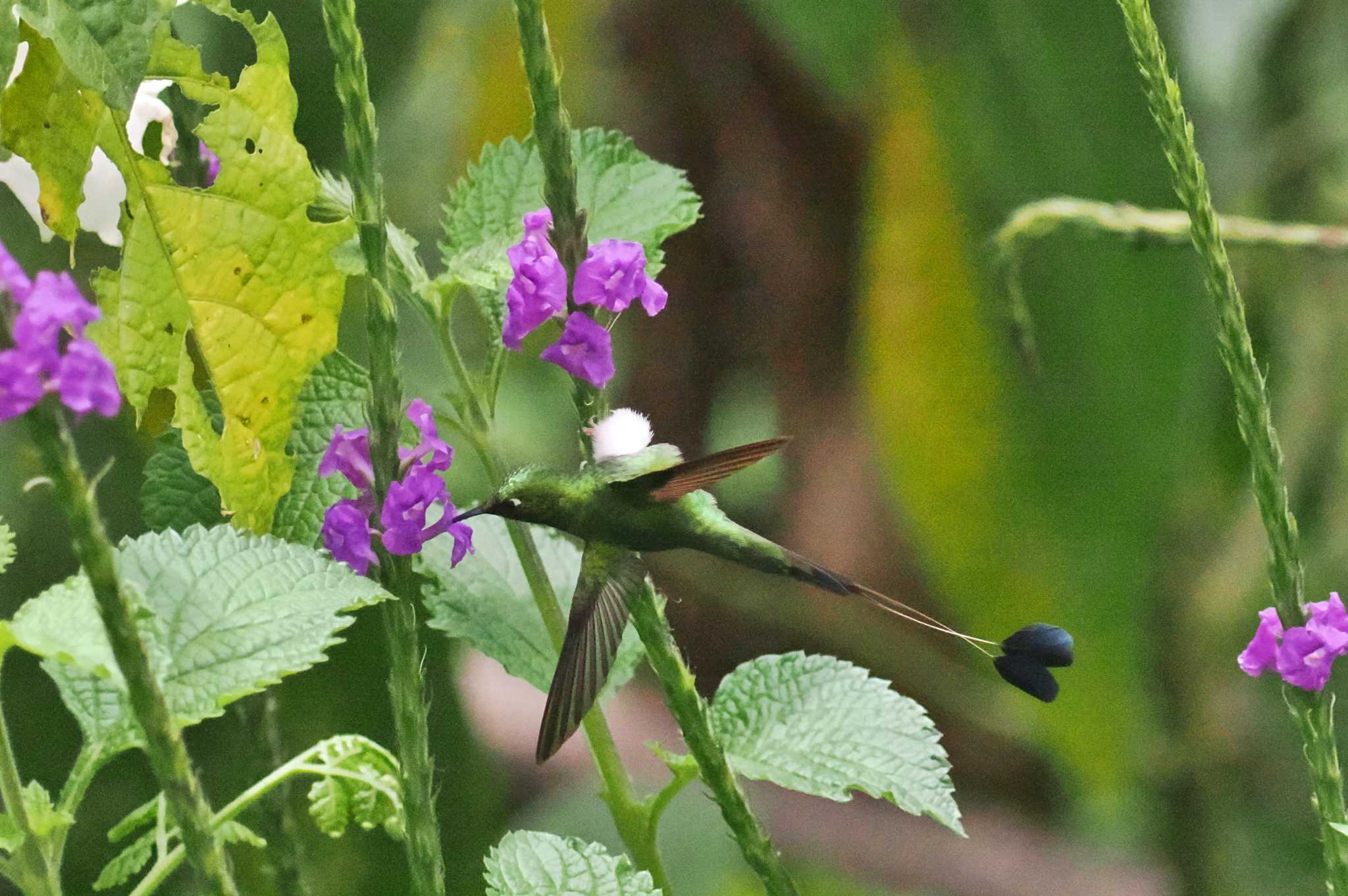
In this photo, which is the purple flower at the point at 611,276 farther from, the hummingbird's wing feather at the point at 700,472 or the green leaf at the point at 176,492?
the green leaf at the point at 176,492

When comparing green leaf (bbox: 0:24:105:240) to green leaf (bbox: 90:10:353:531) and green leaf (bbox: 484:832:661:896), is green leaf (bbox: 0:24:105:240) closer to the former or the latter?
green leaf (bbox: 90:10:353:531)

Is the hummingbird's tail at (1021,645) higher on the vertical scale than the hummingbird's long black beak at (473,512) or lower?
lower

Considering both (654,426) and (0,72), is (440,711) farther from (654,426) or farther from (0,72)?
(654,426)

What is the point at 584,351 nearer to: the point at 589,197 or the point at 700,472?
the point at 700,472

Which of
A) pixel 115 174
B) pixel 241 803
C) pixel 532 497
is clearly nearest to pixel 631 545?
pixel 532 497

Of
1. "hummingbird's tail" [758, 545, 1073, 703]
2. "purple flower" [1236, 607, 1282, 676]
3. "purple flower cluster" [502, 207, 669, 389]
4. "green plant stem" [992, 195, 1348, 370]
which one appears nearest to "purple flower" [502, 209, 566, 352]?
"purple flower cluster" [502, 207, 669, 389]

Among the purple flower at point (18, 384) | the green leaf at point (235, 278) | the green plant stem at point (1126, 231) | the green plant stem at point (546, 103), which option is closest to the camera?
the purple flower at point (18, 384)

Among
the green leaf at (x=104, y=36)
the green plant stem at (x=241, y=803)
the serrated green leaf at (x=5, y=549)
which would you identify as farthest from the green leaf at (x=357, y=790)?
the green leaf at (x=104, y=36)
